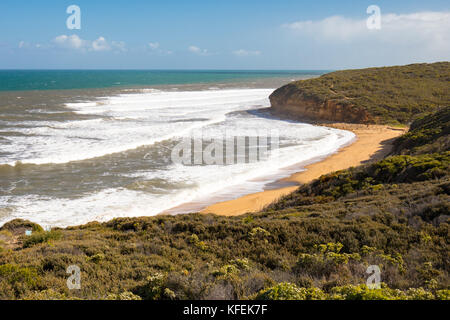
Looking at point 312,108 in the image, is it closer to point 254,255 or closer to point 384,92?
point 384,92

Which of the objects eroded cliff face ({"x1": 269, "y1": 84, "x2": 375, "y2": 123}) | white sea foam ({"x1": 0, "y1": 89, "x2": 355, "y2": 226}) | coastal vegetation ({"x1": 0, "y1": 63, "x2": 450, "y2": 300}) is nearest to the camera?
coastal vegetation ({"x1": 0, "y1": 63, "x2": 450, "y2": 300})

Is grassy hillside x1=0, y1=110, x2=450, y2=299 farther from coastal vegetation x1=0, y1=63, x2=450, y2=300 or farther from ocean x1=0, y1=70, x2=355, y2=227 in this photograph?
ocean x1=0, y1=70, x2=355, y2=227

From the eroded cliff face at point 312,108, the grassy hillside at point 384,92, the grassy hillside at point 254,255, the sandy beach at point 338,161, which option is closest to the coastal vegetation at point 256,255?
the grassy hillside at point 254,255

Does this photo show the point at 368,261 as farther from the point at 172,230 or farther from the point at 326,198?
the point at 326,198

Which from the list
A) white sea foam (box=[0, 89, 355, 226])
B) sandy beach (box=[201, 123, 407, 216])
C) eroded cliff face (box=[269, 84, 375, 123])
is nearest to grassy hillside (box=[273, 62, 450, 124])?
eroded cliff face (box=[269, 84, 375, 123])

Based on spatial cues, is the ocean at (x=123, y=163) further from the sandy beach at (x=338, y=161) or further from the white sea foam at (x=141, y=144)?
the sandy beach at (x=338, y=161)

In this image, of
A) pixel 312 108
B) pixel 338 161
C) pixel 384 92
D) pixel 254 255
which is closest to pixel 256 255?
pixel 254 255
